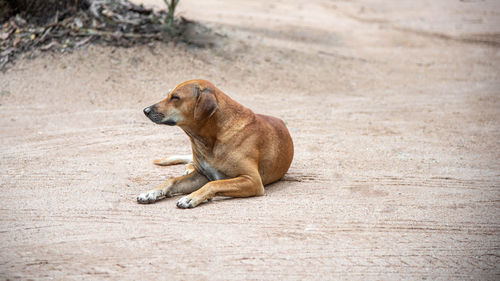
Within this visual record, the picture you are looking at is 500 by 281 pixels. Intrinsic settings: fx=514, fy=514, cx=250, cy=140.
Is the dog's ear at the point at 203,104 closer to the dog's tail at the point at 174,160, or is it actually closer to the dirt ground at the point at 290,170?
the dirt ground at the point at 290,170

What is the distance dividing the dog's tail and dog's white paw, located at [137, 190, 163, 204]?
125 centimetres

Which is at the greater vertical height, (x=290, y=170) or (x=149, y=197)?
(x=149, y=197)

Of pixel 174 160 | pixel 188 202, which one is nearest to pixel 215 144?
pixel 188 202

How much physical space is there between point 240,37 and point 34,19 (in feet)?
14.6

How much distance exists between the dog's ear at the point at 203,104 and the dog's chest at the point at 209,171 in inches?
20.7

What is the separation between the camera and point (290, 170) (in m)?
6.22

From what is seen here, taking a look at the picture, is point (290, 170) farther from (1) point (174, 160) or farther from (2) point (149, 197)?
(2) point (149, 197)

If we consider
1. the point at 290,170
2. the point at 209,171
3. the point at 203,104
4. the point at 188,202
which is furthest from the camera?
the point at 290,170

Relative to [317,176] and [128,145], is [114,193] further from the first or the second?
[317,176]

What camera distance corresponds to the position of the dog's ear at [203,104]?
4914 mm

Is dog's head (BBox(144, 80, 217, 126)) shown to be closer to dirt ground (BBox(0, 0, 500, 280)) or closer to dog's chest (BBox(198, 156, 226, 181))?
dog's chest (BBox(198, 156, 226, 181))

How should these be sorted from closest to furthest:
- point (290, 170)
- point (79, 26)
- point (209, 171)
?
point (209, 171) → point (290, 170) → point (79, 26)

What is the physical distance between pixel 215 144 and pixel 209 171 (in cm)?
31

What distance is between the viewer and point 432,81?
11320 mm
